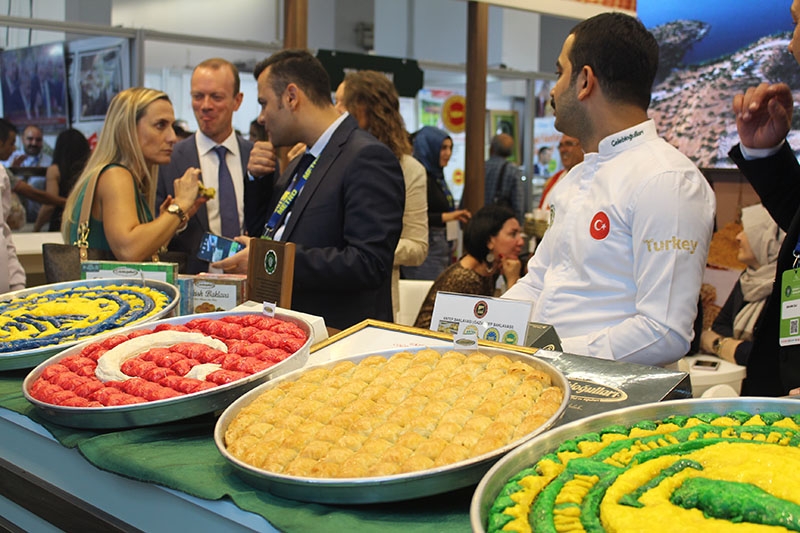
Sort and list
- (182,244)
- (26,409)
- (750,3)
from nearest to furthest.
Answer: (26,409) → (182,244) → (750,3)

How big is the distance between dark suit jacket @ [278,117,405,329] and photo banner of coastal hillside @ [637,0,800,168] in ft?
6.21

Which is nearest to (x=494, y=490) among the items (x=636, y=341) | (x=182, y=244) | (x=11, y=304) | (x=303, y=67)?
(x=636, y=341)

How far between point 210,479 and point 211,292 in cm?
106

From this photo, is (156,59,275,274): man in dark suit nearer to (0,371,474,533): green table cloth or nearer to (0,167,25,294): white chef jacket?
(0,167,25,294): white chef jacket

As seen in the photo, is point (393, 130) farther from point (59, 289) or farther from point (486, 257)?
point (59, 289)

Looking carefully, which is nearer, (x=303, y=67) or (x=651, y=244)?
(x=651, y=244)

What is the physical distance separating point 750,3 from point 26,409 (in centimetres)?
345

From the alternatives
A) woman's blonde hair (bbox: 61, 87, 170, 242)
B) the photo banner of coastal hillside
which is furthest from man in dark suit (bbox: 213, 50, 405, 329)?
the photo banner of coastal hillside

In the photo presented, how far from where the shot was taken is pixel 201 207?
3.53m

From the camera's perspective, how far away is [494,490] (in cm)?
94

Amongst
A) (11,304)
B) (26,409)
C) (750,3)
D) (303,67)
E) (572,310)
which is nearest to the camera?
(26,409)

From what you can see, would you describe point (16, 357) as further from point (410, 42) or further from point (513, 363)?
point (410, 42)

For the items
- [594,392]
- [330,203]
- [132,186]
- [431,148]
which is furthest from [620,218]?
[431,148]

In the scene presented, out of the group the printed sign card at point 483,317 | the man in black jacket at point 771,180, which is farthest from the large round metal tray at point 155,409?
the man in black jacket at point 771,180
